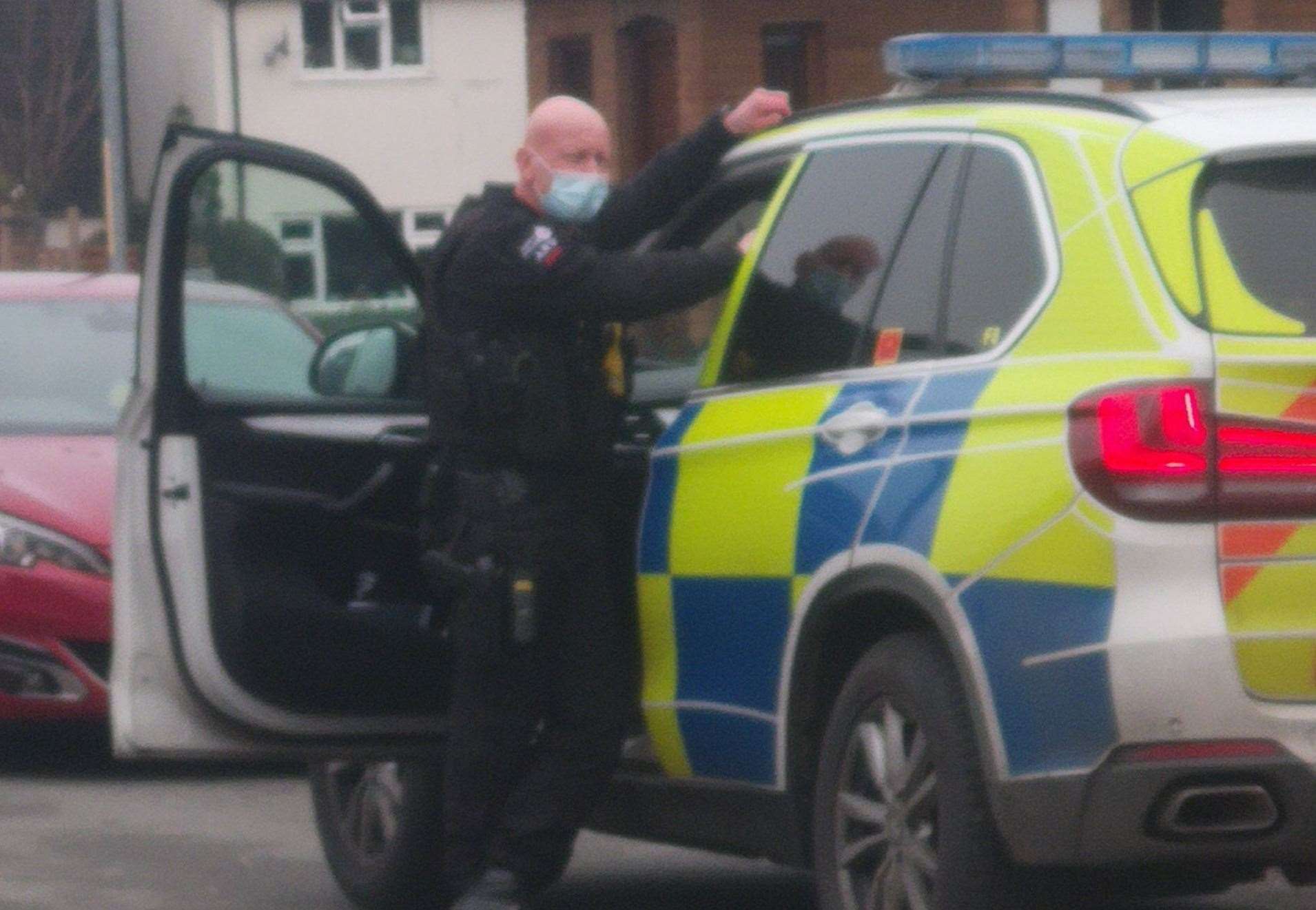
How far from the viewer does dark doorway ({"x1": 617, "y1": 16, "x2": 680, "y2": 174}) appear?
35.0m

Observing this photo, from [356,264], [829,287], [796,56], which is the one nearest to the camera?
[829,287]

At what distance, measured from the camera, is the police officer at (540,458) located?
20.7ft

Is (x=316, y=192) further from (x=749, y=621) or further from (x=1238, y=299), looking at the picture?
(x=1238, y=299)

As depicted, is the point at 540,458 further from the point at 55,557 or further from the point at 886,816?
the point at 55,557

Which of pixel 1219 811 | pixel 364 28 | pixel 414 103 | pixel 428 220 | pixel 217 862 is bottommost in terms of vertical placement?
pixel 428 220

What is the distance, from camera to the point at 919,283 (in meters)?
5.62

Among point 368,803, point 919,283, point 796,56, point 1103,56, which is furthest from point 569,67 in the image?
point 919,283

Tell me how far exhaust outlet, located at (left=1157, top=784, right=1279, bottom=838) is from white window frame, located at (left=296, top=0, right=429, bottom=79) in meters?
42.9

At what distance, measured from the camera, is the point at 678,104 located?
34.1 m

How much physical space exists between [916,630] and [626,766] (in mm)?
1372

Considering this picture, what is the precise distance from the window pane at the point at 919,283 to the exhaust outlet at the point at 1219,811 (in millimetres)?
1024

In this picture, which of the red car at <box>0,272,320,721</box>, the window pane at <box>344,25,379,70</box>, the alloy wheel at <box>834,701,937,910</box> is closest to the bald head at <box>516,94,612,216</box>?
the alloy wheel at <box>834,701,937,910</box>

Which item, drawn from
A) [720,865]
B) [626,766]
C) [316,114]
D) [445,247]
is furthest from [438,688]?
[316,114]

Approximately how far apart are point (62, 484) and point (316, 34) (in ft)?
125
